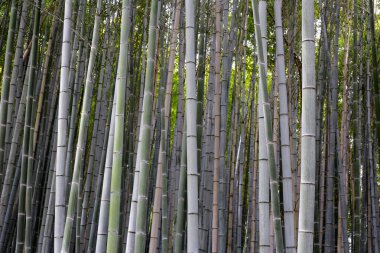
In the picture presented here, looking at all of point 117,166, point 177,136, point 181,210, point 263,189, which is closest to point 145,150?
point 117,166

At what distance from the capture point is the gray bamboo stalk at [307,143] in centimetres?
130

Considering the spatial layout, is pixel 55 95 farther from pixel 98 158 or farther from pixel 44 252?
pixel 44 252

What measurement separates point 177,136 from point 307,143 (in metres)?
2.04

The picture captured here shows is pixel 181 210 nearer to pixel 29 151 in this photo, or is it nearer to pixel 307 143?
pixel 29 151

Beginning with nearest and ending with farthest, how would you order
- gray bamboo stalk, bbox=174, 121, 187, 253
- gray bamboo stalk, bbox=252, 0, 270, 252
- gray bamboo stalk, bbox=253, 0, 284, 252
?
gray bamboo stalk, bbox=253, 0, 284, 252, gray bamboo stalk, bbox=252, 0, 270, 252, gray bamboo stalk, bbox=174, 121, 187, 253

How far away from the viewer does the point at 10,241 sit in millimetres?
3777

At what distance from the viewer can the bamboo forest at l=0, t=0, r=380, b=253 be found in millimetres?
1793

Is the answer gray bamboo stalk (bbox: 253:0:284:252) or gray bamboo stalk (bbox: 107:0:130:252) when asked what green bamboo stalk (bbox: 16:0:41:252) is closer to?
gray bamboo stalk (bbox: 107:0:130:252)

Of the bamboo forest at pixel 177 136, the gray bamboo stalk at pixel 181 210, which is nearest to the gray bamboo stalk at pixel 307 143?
the bamboo forest at pixel 177 136

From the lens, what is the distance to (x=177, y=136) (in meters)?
3.32

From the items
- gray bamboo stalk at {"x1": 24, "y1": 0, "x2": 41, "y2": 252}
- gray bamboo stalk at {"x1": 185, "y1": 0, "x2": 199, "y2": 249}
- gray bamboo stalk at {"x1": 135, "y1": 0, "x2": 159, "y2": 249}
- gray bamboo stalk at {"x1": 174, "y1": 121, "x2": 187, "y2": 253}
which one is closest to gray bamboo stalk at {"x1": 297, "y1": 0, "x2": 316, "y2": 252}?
gray bamboo stalk at {"x1": 185, "y1": 0, "x2": 199, "y2": 249}

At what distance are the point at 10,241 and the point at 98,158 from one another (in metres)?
0.85

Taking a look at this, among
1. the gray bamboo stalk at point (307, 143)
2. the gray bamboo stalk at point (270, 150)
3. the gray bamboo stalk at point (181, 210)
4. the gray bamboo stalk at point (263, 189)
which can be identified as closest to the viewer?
the gray bamboo stalk at point (307, 143)

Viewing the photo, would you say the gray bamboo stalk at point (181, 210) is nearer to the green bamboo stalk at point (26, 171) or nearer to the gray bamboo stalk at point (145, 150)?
the gray bamboo stalk at point (145, 150)
